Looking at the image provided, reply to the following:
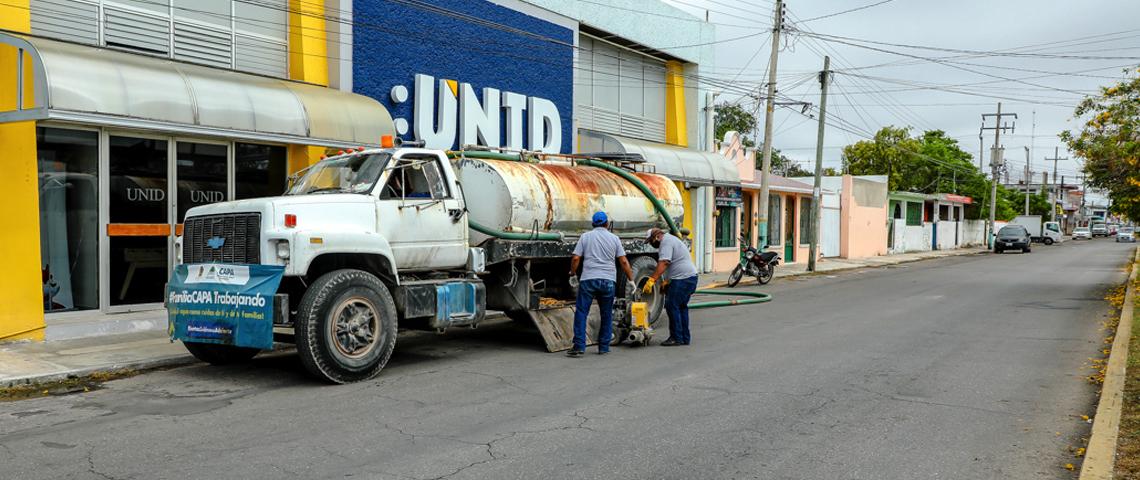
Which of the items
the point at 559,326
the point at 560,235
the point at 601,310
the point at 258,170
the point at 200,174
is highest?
the point at 258,170

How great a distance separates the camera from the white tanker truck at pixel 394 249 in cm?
809

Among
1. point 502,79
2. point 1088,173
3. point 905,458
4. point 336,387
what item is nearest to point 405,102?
point 502,79

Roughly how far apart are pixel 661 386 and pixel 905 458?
9.09ft

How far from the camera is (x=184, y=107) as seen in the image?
1113cm

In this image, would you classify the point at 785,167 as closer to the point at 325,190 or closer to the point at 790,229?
the point at 790,229

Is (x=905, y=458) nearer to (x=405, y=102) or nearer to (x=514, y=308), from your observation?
(x=514, y=308)

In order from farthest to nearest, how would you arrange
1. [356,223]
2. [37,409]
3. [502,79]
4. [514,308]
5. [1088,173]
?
1. [1088,173]
2. [502,79]
3. [514,308]
4. [356,223]
5. [37,409]

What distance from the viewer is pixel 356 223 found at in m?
8.70

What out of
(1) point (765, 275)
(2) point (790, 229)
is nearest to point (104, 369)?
(1) point (765, 275)

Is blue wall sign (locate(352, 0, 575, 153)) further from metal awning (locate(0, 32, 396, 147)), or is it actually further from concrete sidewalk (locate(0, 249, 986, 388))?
concrete sidewalk (locate(0, 249, 986, 388))

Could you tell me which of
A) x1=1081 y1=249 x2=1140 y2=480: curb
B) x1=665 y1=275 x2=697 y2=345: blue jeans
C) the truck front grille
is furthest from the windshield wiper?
x1=1081 y1=249 x2=1140 y2=480: curb

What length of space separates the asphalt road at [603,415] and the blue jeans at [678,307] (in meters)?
0.27

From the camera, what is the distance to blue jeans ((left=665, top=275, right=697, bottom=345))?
1107cm

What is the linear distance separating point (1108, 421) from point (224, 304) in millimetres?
7706
